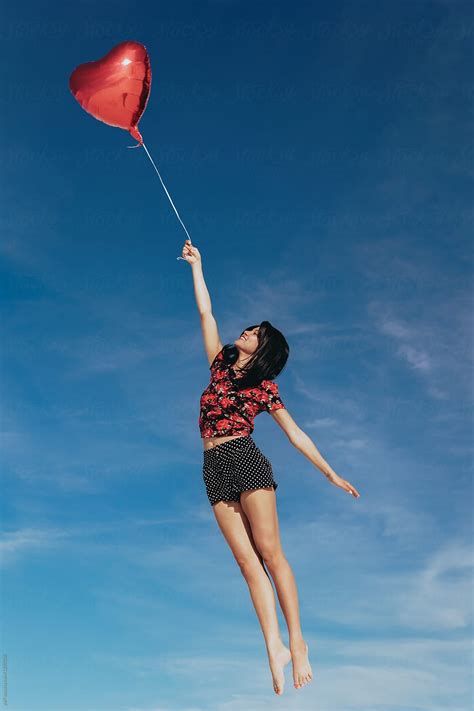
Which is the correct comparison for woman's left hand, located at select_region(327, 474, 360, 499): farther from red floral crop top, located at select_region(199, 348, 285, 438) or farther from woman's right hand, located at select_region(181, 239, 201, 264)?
woman's right hand, located at select_region(181, 239, 201, 264)

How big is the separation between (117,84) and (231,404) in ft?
10.9

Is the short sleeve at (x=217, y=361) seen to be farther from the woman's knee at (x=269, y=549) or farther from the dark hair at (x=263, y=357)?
the woman's knee at (x=269, y=549)

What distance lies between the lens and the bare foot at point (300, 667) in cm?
634

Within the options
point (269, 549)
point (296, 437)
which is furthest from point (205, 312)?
point (269, 549)

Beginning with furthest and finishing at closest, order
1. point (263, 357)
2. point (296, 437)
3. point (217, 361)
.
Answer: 1. point (217, 361)
2. point (263, 357)
3. point (296, 437)

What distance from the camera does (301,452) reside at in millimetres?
6531

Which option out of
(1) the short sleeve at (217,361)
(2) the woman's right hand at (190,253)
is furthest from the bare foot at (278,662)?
(2) the woman's right hand at (190,253)

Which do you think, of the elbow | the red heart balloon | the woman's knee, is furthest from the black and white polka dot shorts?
the red heart balloon

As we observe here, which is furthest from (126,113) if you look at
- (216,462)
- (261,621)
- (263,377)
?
(261,621)

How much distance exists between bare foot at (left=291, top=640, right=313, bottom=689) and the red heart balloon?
527 centimetres

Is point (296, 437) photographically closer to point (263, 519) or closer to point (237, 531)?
point (263, 519)

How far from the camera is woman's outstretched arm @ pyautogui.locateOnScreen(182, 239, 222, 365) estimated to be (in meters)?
7.06

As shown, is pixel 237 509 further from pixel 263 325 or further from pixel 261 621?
pixel 263 325

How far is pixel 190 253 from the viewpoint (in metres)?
7.23
